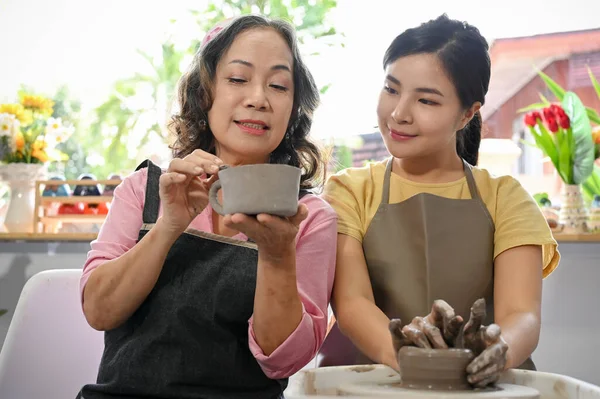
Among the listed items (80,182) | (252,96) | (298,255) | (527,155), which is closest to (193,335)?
(298,255)

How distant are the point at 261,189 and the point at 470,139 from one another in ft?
3.11

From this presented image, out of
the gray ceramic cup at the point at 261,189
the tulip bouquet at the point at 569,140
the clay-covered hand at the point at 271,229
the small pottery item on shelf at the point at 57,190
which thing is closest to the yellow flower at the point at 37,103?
the small pottery item on shelf at the point at 57,190

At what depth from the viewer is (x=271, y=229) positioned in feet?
3.47

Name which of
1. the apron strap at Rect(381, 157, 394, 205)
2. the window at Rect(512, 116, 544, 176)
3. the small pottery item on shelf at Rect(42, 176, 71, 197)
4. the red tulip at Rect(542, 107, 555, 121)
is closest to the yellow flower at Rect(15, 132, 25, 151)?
the small pottery item on shelf at Rect(42, 176, 71, 197)

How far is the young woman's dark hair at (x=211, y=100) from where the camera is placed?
1527 millimetres

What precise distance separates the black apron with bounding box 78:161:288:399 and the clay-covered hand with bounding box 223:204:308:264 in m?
0.20

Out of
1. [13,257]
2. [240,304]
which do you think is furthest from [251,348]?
[13,257]

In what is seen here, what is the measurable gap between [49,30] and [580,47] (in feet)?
9.17

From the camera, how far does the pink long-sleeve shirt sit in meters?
1.31

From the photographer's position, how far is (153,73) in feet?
14.3

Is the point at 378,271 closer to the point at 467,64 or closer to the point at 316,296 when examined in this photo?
the point at 316,296

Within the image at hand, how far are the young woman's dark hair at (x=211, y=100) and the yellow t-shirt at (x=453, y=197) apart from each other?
2.7 inches

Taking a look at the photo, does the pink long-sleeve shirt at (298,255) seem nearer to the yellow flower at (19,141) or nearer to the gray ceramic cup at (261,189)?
the gray ceramic cup at (261,189)

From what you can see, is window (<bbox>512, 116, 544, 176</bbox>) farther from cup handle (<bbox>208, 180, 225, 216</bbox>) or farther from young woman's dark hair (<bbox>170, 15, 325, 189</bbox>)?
cup handle (<bbox>208, 180, 225, 216</bbox>)
